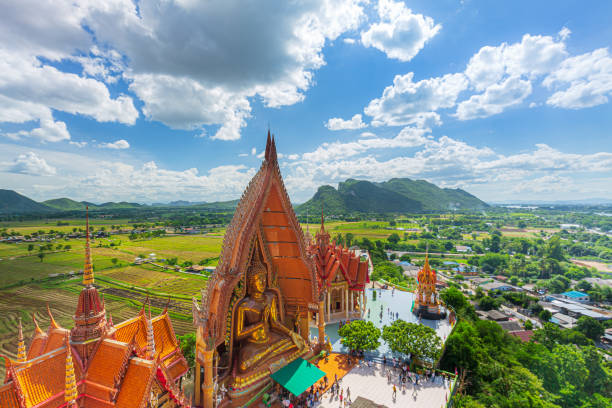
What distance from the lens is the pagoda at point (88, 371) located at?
6.64 m

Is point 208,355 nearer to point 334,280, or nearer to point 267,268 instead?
point 267,268

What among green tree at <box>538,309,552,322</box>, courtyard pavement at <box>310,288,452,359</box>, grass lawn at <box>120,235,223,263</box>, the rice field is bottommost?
green tree at <box>538,309,552,322</box>

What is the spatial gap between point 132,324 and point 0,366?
31.0m

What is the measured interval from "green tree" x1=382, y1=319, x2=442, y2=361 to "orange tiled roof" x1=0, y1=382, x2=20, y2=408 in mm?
16721

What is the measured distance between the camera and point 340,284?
74.9 feet

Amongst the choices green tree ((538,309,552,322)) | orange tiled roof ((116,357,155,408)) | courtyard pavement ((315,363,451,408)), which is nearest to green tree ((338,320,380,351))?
courtyard pavement ((315,363,451,408))

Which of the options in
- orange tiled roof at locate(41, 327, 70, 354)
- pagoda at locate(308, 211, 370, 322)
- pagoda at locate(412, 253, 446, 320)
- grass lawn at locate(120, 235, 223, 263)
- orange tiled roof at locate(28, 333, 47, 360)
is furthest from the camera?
grass lawn at locate(120, 235, 223, 263)

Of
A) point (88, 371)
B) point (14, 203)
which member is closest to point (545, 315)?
point (88, 371)

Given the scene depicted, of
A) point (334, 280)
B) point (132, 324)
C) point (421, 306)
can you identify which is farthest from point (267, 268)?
point (421, 306)

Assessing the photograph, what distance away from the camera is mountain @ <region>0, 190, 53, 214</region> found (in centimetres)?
10849

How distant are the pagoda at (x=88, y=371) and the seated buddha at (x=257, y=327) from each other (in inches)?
118

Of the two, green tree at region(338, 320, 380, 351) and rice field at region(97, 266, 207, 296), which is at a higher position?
green tree at region(338, 320, 380, 351)

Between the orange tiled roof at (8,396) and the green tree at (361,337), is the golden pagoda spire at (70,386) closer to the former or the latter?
the orange tiled roof at (8,396)

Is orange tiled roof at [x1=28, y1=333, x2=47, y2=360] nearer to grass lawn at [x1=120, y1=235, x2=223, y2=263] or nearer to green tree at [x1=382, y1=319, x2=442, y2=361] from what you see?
green tree at [x1=382, y1=319, x2=442, y2=361]
